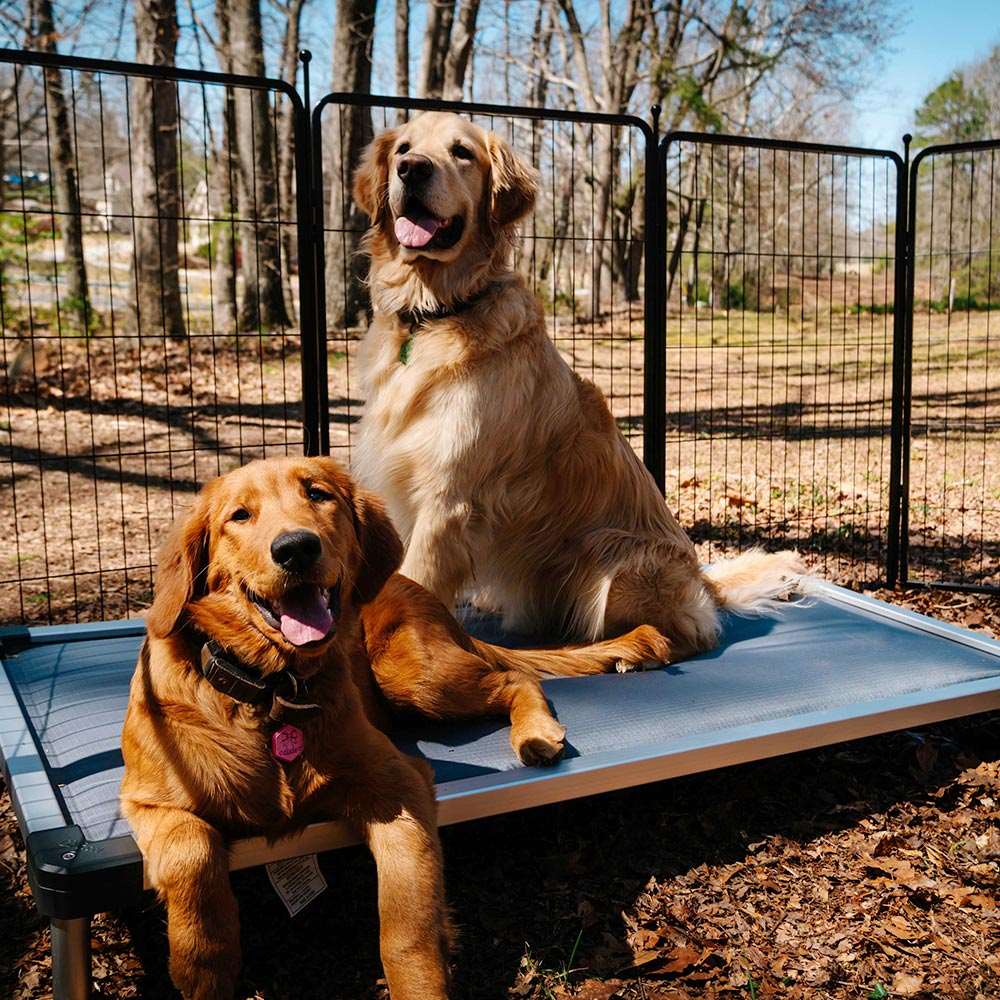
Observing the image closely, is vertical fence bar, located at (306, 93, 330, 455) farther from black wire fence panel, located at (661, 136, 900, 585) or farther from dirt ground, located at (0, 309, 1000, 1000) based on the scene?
dirt ground, located at (0, 309, 1000, 1000)

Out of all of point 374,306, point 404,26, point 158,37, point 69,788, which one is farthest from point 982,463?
point 404,26

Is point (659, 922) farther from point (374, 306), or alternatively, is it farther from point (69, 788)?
point (374, 306)

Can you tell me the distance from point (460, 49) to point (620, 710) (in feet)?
49.8

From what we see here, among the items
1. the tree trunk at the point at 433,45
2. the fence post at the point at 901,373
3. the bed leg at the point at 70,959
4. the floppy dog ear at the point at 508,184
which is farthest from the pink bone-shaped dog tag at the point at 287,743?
the tree trunk at the point at 433,45

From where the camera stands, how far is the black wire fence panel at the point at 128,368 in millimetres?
5512

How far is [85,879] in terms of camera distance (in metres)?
2.39

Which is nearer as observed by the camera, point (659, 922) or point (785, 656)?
point (659, 922)

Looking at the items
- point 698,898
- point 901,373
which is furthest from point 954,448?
point 698,898

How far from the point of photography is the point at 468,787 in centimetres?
295

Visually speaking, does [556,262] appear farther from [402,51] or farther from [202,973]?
[402,51]

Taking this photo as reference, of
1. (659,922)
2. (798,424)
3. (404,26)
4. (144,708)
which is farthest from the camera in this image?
(404,26)

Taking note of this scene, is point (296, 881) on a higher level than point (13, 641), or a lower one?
lower

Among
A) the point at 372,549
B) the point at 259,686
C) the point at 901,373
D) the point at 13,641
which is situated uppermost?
the point at 901,373

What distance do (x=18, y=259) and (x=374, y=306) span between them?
281 inches
